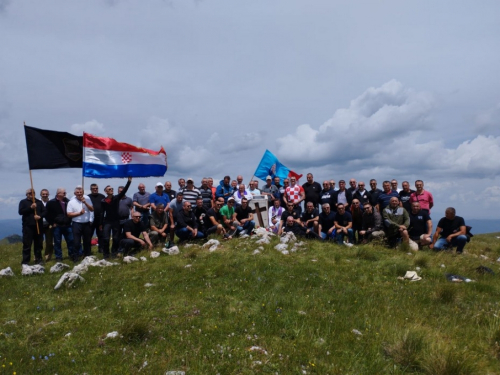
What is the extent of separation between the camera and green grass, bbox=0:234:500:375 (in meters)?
5.42

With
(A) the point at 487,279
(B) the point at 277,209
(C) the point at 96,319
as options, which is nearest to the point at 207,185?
(B) the point at 277,209

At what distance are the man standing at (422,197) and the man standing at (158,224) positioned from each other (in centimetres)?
1069

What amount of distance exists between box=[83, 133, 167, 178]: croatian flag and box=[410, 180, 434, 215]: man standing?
11.6m

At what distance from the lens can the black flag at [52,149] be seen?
13133 millimetres

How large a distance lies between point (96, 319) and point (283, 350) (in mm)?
3922

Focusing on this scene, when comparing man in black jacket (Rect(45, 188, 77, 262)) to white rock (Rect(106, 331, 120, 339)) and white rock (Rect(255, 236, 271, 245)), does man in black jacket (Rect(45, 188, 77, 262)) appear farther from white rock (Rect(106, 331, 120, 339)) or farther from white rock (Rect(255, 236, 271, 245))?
white rock (Rect(106, 331, 120, 339))

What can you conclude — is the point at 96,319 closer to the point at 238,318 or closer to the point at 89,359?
the point at 89,359

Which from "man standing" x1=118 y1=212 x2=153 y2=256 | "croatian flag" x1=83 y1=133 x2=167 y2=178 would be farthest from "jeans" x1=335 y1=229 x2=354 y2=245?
"croatian flag" x1=83 y1=133 x2=167 y2=178

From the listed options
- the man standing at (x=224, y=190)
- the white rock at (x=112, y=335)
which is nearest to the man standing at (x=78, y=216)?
the man standing at (x=224, y=190)

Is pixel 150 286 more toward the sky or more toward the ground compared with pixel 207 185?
more toward the ground

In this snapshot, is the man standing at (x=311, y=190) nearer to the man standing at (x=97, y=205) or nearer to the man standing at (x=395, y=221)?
the man standing at (x=395, y=221)

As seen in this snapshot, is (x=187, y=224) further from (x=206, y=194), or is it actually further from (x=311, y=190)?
(x=311, y=190)

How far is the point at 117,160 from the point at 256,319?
10971mm

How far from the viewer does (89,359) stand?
18.2ft
